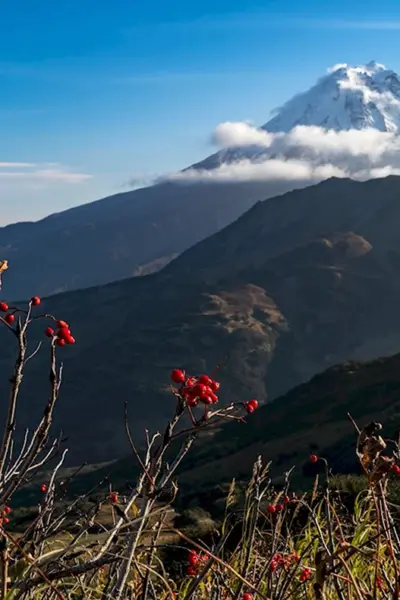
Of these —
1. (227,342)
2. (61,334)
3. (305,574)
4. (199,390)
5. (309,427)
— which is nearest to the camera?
(199,390)

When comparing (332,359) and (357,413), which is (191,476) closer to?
(357,413)

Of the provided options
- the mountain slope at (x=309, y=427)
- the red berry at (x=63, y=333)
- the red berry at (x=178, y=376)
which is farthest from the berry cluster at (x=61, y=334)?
the mountain slope at (x=309, y=427)

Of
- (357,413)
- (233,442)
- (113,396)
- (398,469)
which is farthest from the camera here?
(113,396)

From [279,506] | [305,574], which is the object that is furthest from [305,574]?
[279,506]

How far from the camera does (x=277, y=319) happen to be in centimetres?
17725

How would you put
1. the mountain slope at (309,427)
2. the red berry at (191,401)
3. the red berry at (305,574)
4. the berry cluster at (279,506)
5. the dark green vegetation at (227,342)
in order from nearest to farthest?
1. the red berry at (191,401)
2. the red berry at (305,574)
3. the berry cluster at (279,506)
4. the mountain slope at (309,427)
5. the dark green vegetation at (227,342)

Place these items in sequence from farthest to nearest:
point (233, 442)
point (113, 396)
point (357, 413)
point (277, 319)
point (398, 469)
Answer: point (277, 319) → point (113, 396) → point (233, 442) → point (357, 413) → point (398, 469)

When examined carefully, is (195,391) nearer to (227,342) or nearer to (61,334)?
(61,334)

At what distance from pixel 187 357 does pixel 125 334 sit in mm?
27127

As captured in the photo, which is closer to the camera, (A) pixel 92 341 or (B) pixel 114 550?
(B) pixel 114 550

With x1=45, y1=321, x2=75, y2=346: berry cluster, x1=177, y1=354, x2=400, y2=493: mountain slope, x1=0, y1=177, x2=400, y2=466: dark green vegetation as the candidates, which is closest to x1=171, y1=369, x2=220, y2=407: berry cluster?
x1=45, y1=321, x2=75, y2=346: berry cluster

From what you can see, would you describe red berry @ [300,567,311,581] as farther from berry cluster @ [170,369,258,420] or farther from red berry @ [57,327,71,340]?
red berry @ [57,327,71,340]

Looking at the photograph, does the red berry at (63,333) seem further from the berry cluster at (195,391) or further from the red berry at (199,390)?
the red berry at (199,390)

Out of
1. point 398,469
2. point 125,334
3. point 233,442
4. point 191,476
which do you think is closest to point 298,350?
point 125,334
